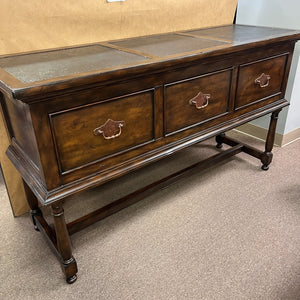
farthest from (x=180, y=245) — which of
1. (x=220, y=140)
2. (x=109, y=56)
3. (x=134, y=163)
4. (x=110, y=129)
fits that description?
(x=220, y=140)

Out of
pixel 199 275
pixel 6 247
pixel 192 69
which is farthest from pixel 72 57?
A: pixel 199 275

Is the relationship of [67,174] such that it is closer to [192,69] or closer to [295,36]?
[192,69]

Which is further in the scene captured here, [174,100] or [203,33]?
[203,33]

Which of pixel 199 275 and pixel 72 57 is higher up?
pixel 72 57

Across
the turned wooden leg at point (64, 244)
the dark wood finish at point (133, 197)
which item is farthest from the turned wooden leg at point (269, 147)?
the turned wooden leg at point (64, 244)

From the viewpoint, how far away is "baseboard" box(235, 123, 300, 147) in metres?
2.69

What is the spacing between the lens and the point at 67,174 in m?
1.25

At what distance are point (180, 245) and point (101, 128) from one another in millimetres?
823

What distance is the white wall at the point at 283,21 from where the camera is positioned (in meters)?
2.37

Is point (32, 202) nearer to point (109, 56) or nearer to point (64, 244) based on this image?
point (64, 244)

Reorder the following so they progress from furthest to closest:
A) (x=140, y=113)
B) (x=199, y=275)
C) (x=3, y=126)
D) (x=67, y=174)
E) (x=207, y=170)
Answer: (x=207, y=170) → (x=3, y=126) → (x=199, y=275) → (x=140, y=113) → (x=67, y=174)

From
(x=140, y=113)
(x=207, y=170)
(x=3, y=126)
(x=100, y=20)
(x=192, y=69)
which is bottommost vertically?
(x=207, y=170)

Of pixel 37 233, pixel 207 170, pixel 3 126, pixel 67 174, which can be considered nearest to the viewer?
pixel 67 174

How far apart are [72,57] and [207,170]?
1.34 m
